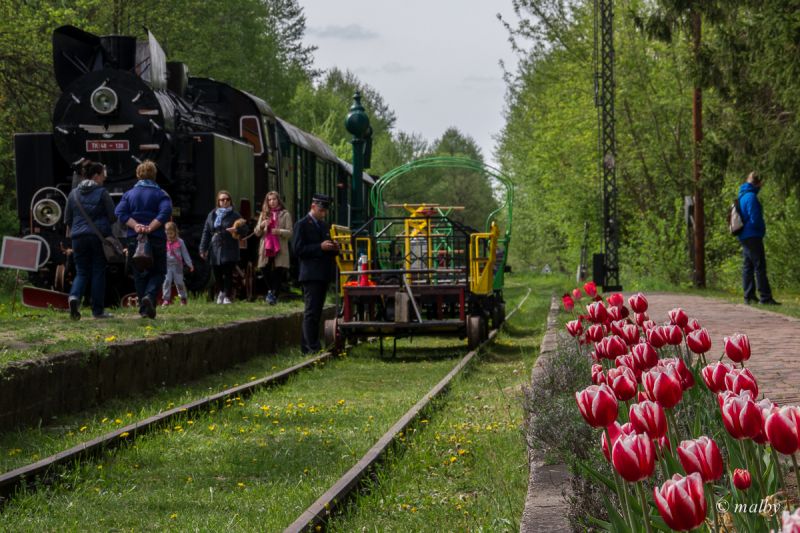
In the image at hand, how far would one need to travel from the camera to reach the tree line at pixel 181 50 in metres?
28.8

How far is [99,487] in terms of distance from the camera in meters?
6.73

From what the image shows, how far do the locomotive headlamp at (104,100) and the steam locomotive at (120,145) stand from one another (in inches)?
0.6

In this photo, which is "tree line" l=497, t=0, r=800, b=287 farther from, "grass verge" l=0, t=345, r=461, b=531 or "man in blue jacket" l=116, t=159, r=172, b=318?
"grass verge" l=0, t=345, r=461, b=531

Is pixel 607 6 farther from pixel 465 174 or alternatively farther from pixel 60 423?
pixel 465 174

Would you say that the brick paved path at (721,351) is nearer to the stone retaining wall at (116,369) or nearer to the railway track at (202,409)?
the railway track at (202,409)

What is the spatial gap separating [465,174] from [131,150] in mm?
100696

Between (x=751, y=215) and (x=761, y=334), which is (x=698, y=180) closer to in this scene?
(x=751, y=215)

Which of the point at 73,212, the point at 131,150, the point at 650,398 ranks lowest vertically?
the point at 650,398

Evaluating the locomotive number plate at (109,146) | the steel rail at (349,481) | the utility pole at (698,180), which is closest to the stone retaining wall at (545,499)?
the steel rail at (349,481)

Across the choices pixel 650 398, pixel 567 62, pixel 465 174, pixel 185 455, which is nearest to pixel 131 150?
pixel 185 455

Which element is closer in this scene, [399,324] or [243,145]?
[399,324]

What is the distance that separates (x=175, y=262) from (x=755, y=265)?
881 centimetres

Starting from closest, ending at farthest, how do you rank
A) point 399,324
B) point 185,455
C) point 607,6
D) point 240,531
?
point 240,531 → point 185,455 → point 399,324 → point 607,6

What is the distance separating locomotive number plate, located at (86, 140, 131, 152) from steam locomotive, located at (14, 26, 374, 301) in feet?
0.05
